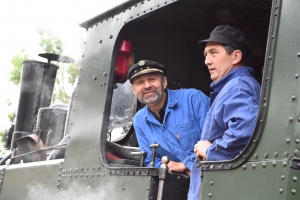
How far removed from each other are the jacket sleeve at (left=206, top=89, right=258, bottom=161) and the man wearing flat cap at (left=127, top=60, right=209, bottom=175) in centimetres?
64

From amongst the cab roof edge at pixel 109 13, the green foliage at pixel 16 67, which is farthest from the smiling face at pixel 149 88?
the green foliage at pixel 16 67

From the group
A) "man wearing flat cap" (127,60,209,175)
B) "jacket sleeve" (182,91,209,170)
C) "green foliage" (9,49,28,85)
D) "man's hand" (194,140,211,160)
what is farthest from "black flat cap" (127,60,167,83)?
"green foliage" (9,49,28,85)

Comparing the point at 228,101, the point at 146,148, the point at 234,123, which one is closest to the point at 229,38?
the point at 228,101

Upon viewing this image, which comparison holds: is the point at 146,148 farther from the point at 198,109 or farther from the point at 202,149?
the point at 202,149

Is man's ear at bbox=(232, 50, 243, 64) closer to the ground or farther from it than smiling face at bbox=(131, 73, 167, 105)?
farther from it

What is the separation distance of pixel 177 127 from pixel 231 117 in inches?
31.5

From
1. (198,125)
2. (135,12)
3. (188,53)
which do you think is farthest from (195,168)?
(188,53)

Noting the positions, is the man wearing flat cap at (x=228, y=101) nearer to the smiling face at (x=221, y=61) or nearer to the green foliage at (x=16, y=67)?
the smiling face at (x=221, y=61)

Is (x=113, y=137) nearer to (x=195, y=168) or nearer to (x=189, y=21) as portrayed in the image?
(x=189, y=21)

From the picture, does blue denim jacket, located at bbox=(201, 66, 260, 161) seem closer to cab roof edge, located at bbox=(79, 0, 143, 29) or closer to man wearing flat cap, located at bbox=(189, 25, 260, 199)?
man wearing flat cap, located at bbox=(189, 25, 260, 199)

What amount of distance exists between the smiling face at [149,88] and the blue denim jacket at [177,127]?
7 centimetres

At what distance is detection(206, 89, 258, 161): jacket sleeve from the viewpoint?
7.79ft

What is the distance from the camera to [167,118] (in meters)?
3.25

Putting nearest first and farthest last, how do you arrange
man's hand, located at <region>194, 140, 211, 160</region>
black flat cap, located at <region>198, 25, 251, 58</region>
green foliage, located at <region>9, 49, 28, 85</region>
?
man's hand, located at <region>194, 140, 211, 160</region>, black flat cap, located at <region>198, 25, 251, 58</region>, green foliage, located at <region>9, 49, 28, 85</region>
